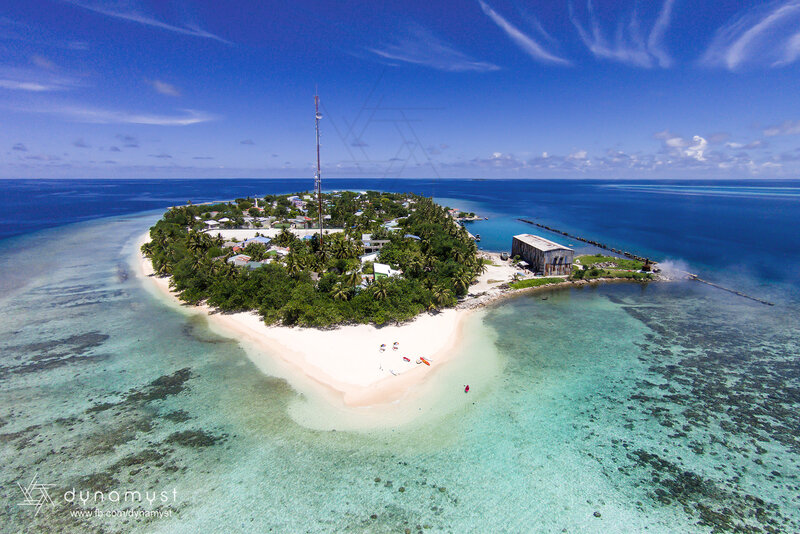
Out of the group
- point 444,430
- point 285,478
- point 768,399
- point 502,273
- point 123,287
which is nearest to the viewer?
point 285,478

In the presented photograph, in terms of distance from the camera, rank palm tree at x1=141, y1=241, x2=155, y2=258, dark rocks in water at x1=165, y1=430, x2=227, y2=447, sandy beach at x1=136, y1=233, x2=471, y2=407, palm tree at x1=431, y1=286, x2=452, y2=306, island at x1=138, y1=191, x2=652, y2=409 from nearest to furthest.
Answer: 1. dark rocks in water at x1=165, y1=430, x2=227, y2=447
2. sandy beach at x1=136, y1=233, x2=471, y2=407
3. island at x1=138, y1=191, x2=652, y2=409
4. palm tree at x1=431, y1=286, x2=452, y2=306
5. palm tree at x1=141, y1=241, x2=155, y2=258

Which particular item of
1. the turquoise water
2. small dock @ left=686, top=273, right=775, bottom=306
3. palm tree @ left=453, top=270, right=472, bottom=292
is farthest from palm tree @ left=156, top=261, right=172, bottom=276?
small dock @ left=686, top=273, right=775, bottom=306

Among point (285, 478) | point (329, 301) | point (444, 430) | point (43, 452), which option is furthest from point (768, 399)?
point (43, 452)

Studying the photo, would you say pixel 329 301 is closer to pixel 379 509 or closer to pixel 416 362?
pixel 416 362

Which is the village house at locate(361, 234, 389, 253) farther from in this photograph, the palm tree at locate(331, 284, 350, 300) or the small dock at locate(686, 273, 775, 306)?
the small dock at locate(686, 273, 775, 306)

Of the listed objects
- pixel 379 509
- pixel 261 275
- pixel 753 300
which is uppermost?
pixel 261 275
